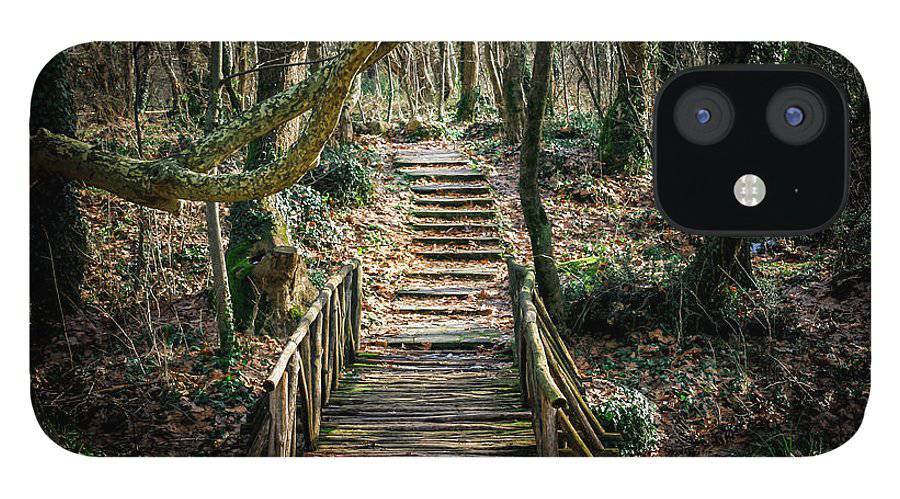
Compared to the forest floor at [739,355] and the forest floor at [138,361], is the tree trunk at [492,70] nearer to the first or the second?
the forest floor at [739,355]

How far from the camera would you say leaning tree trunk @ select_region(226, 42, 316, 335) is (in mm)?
3756

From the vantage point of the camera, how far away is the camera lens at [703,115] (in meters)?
3.51

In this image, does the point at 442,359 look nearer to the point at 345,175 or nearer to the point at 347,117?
the point at 345,175

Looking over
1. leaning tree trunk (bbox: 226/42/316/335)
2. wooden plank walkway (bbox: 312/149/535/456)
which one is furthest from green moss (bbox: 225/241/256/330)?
wooden plank walkway (bbox: 312/149/535/456)

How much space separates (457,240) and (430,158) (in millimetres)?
374

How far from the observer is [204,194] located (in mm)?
3744

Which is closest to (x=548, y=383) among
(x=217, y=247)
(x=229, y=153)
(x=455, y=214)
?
(x=455, y=214)

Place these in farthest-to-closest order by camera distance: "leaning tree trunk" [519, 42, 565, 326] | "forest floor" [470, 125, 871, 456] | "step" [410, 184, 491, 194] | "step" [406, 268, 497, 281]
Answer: "step" [410, 184, 491, 194] → "step" [406, 268, 497, 281] → "leaning tree trunk" [519, 42, 565, 326] → "forest floor" [470, 125, 871, 456]

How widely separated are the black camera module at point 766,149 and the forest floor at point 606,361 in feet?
0.50

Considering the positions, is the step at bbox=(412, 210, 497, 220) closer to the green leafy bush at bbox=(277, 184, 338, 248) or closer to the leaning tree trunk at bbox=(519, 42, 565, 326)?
the leaning tree trunk at bbox=(519, 42, 565, 326)

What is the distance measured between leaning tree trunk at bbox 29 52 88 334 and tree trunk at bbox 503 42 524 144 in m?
1.67

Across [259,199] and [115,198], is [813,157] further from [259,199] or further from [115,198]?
[115,198]

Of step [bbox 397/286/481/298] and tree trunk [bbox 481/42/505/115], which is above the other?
tree trunk [bbox 481/42/505/115]
